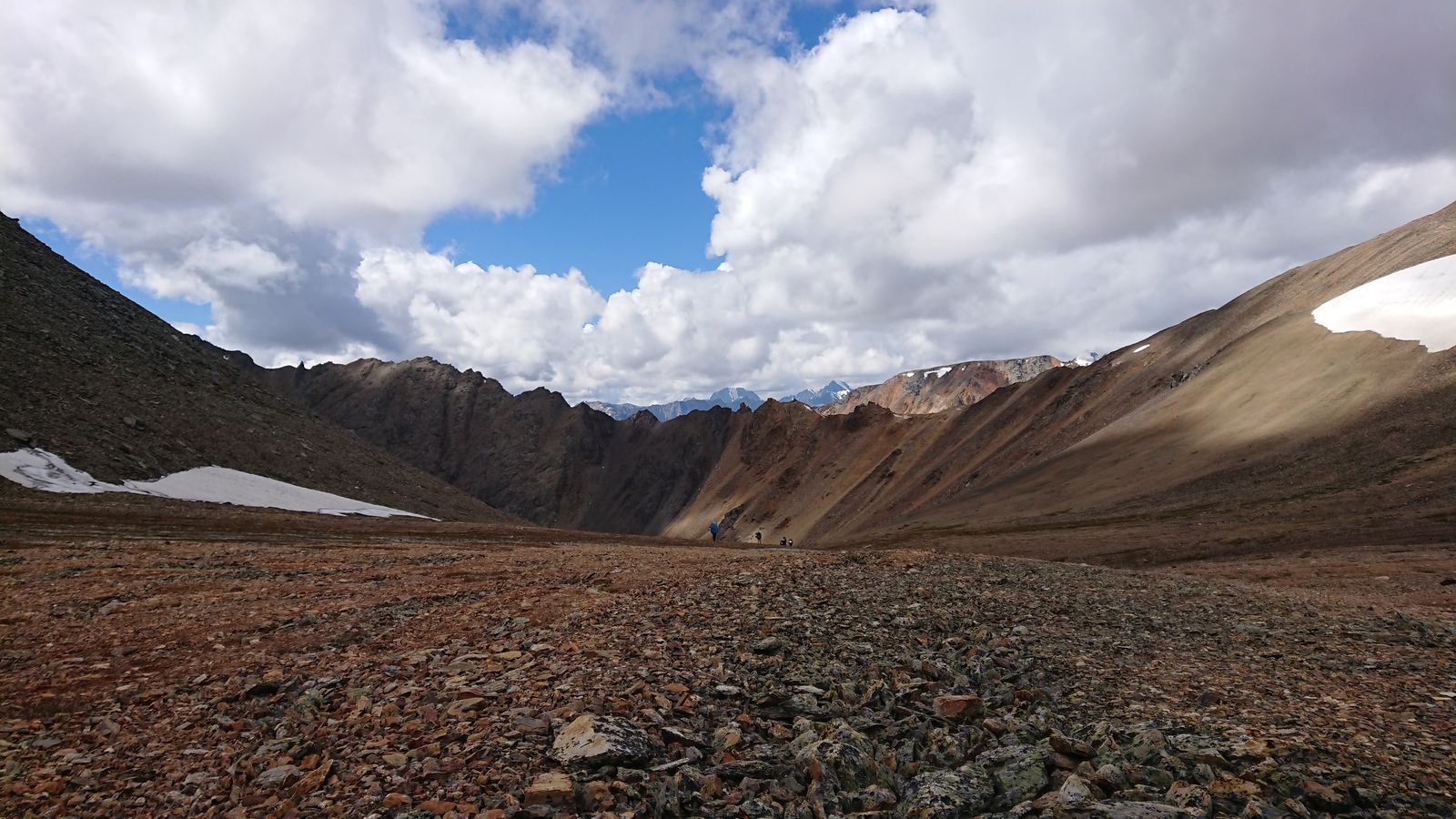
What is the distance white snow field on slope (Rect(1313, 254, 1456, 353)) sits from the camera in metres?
58.1

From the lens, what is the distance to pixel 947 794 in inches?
264

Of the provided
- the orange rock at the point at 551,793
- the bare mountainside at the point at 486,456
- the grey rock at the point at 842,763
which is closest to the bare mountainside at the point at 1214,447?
the grey rock at the point at 842,763

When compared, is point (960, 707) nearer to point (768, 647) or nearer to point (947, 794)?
point (947, 794)

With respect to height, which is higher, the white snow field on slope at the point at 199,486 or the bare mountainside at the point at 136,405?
the bare mountainside at the point at 136,405

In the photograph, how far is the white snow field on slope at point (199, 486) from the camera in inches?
1407

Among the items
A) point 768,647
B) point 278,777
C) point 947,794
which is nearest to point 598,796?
point 278,777

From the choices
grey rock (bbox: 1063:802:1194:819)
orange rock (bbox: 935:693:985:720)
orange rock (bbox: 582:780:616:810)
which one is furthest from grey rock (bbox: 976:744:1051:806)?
orange rock (bbox: 582:780:616:810)

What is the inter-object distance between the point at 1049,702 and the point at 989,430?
104 metres

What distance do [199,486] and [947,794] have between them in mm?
50930

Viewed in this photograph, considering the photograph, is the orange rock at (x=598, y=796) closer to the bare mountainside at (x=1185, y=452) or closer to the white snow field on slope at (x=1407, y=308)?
the bare mountainside at (x=1185, y=452)

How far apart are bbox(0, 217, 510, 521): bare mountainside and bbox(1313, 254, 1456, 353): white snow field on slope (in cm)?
8338

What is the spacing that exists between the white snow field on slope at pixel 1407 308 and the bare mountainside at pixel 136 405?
8338 centimetres

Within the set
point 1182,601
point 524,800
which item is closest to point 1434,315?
point 1182,601

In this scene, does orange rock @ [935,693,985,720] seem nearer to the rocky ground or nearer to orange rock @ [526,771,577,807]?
the rocky ground
